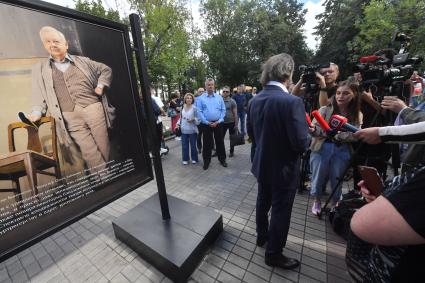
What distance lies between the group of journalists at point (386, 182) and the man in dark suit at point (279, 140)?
0.41 metres

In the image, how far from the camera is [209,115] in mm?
5156

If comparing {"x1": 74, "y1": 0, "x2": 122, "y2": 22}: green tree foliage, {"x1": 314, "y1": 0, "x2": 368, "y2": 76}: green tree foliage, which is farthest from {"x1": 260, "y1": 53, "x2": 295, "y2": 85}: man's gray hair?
{"x1": 314, "y1": 0, "x2": 368, "y2": 76}: green tree foliage

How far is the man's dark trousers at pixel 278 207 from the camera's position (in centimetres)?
207

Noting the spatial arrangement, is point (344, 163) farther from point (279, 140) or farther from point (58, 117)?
point (58, 117)

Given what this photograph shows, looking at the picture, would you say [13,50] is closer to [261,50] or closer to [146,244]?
[146,244]

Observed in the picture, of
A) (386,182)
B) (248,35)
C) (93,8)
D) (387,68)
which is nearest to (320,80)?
(387,68)

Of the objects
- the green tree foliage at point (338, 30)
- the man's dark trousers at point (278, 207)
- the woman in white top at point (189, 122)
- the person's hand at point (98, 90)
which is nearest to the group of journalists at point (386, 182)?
the man's dark trousers at point (278, 207)

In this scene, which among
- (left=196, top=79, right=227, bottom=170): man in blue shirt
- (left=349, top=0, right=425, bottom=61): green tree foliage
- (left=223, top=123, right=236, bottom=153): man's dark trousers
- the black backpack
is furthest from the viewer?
(left=349, top=0, right=425, bottom=61): green tree foliage

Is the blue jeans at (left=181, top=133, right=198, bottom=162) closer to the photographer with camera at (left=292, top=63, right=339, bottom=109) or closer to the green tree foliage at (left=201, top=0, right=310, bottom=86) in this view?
the photographer with camera at (left=292, top=63, right=339, bottom=109)

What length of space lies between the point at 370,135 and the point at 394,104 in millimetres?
1010

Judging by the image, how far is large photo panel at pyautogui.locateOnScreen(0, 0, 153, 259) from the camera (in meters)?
1.22

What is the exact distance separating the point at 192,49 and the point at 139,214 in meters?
29.2

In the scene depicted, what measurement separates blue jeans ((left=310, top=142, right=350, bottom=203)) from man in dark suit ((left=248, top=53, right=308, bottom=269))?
45.8 inches

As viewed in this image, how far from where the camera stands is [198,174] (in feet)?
16.6
